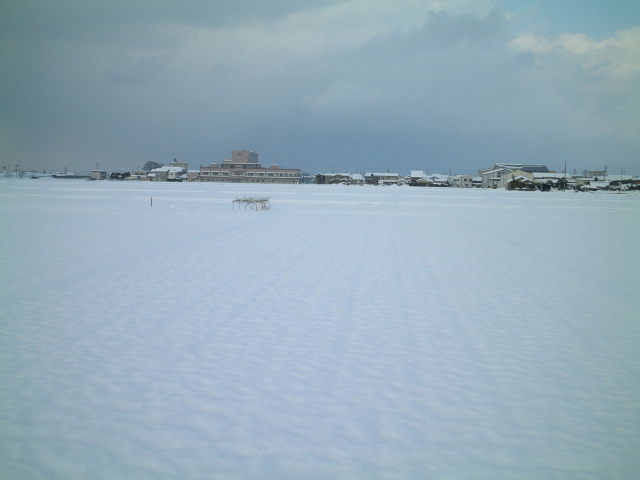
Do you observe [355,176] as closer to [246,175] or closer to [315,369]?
[246,175]

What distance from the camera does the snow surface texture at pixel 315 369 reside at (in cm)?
338

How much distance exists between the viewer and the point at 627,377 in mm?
4770

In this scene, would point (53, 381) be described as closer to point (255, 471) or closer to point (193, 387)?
point (193, 387)

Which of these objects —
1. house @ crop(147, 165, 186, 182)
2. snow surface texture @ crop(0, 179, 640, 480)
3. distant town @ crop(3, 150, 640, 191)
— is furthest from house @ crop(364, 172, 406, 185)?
snow surface texture @ crop(0, 179, 640, 480)

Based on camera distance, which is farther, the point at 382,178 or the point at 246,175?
the point at 382,178

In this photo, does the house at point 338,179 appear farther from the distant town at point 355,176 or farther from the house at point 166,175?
the house at point 166,175

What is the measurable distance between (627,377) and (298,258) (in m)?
7.63

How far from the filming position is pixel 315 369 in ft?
15.7

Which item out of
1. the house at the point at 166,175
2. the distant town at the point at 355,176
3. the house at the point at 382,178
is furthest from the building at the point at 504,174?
the house at the point at 166,175

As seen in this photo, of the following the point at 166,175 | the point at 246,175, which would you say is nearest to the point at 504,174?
the point at 246,175

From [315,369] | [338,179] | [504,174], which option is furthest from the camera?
[338,179]

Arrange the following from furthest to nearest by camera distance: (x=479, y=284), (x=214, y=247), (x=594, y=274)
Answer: (x=214, y=247) → (x=594, y=274) → (x=479, y=284)

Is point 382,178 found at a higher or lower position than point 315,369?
higher

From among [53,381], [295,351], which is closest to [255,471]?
[295,351]
